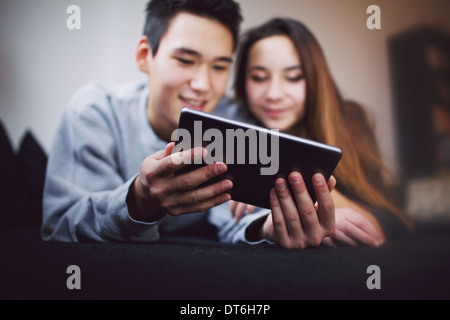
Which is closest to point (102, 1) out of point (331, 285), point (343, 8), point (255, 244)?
point (343, 8)

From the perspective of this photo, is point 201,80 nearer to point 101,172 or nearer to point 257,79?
point 257,79

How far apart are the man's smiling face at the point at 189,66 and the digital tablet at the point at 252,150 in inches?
12.8

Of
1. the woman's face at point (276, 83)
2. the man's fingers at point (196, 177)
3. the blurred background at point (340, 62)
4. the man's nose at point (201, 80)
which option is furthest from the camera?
the blurred background at point (340, 62)

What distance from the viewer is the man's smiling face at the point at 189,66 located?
0.80 m

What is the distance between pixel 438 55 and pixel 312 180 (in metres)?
1.57

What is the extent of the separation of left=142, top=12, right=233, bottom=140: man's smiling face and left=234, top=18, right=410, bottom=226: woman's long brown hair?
0.56 ft

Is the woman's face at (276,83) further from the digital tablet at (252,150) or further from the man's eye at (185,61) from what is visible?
the digital tablet at (252,150)

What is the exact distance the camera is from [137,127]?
88 centimetres

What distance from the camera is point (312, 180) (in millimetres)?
527

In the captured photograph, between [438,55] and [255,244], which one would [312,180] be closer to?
[255,244]

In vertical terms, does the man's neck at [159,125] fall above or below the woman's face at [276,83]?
below

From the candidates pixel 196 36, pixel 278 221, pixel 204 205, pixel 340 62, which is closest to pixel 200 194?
pixel 204 205

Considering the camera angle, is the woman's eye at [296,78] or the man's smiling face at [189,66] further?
the woman's eye at [296,78]

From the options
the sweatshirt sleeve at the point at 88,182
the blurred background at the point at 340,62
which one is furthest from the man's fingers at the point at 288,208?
the blurred background at the point at 340,62
